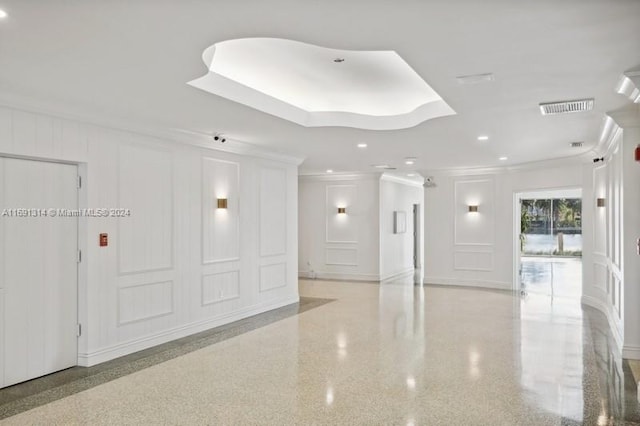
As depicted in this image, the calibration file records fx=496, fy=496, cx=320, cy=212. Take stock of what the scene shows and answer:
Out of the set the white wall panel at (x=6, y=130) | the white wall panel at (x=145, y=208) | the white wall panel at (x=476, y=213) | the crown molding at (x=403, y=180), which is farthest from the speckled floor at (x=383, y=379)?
the crown molding at (x=403, y=180)

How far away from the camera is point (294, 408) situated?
12.7 ft

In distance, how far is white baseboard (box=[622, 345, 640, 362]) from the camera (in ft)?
17.0

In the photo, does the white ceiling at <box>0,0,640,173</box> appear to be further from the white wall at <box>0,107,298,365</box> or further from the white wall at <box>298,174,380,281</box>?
the white wall at <box>298,174,380,281</box>

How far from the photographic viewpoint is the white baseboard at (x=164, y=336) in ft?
16.7

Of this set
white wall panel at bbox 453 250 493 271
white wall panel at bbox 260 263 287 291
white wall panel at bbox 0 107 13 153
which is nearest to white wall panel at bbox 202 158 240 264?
white wall panel at bbox 260 263 287 291

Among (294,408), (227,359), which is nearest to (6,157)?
(227,359)

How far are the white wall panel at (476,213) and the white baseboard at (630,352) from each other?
5363 millimetres

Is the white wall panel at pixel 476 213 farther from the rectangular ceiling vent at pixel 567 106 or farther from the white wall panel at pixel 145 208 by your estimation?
the white wall panel at pixel 145 208

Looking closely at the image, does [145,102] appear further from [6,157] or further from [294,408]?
[294,408]

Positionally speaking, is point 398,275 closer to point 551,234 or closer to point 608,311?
point 608,311

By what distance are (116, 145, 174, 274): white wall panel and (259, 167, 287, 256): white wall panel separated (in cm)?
202

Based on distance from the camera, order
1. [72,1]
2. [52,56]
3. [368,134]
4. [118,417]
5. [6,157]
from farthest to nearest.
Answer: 1. [368,134]
2. [6,157]
3. [118,417]
4. [52,56]
5. [72,1]

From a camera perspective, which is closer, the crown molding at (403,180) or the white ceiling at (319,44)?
the white ceiling at (319,44)

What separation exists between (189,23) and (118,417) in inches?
113
